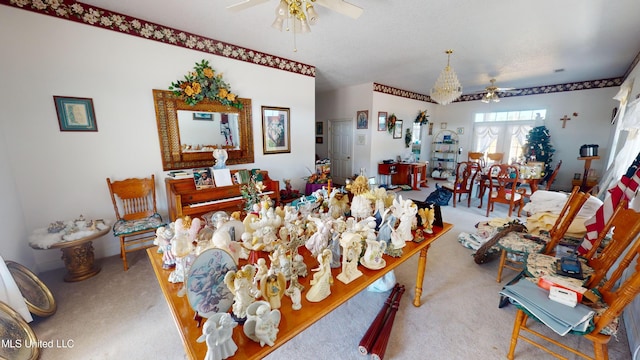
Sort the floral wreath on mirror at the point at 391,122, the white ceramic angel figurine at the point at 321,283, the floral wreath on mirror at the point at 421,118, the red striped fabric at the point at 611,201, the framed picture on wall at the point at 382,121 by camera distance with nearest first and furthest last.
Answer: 1. the white ceramic angel figurine at the point at 321,283
2. the red striped fabric at the point at 611,201
3. the framed picture on wall at the point at 382,121
4. the floral wreath on mirror at the point at 391,122
5. the floral wreath on mirror at the point at 421,118

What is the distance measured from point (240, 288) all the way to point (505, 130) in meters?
8.19

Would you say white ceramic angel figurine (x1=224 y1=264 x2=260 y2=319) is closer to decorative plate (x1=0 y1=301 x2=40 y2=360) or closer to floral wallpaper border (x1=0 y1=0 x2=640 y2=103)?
decorative plate (x1=0 y1=301 x2=40 y2=360)

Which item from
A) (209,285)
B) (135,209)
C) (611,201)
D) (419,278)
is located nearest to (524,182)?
(611,201)

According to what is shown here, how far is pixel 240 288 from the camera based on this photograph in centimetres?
86

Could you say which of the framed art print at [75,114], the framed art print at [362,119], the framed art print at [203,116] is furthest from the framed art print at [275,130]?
the framed art print at [362,119]

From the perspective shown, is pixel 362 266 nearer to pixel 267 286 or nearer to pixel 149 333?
pixel 267 286

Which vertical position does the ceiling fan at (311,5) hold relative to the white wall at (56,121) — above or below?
above

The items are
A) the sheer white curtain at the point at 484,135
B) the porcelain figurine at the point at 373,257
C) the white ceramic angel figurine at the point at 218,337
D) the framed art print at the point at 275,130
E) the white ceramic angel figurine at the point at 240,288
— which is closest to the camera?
the white ceramic angel figurine at the point at 218,337

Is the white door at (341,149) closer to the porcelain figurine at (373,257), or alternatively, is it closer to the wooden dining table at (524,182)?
the wooden dining table at (524,182)

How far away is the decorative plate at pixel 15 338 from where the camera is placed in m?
1.30

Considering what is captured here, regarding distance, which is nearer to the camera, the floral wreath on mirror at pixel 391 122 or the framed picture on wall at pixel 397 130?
the floral wreath on mirror at pixel 391 122

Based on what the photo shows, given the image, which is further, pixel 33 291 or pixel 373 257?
pixel 33 291

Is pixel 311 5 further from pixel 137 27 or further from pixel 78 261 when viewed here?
pixel 78 261

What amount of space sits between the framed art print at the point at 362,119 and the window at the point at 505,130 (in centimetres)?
397
